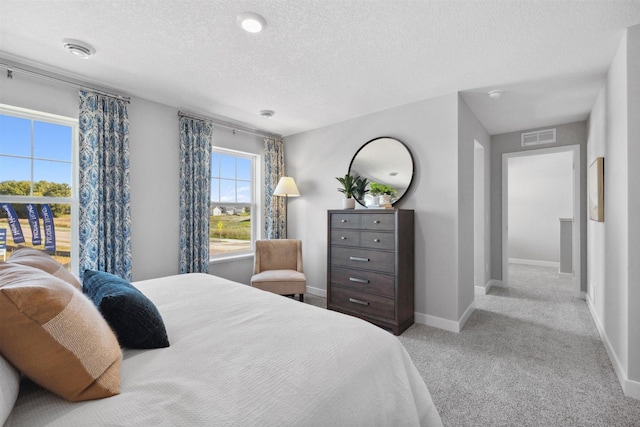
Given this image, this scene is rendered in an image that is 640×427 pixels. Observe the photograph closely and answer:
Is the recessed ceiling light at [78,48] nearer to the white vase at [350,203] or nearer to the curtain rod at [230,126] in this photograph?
the curtain rod at [230,126]

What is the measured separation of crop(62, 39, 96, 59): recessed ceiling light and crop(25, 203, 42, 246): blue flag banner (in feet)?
4.49

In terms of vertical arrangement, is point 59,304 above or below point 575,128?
below

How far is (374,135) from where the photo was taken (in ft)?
12.1

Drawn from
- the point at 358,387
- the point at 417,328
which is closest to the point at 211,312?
the point at 358,387

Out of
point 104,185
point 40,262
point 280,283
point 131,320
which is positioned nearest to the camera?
point 131,320

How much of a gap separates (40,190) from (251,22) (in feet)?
7.84

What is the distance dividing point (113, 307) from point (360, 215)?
2.50 meters

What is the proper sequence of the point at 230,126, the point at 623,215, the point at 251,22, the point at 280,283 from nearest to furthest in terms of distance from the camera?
the point at 251,22 < the point at 623,215 < the point at 280,283 < the point at 230,126

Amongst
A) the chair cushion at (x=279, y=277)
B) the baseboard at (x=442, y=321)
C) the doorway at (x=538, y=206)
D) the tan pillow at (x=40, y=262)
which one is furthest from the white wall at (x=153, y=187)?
the doorway at (x=538, y=206)

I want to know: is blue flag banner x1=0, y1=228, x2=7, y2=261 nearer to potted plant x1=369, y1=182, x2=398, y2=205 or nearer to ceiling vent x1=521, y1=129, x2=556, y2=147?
potted plant x1=369, y1=182, x2=398, y2=205

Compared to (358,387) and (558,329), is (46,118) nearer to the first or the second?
(358,387)

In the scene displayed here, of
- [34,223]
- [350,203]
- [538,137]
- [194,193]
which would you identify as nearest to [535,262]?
[538,137]

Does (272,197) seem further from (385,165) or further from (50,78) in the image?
(50,78)

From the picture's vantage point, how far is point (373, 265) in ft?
10.4
